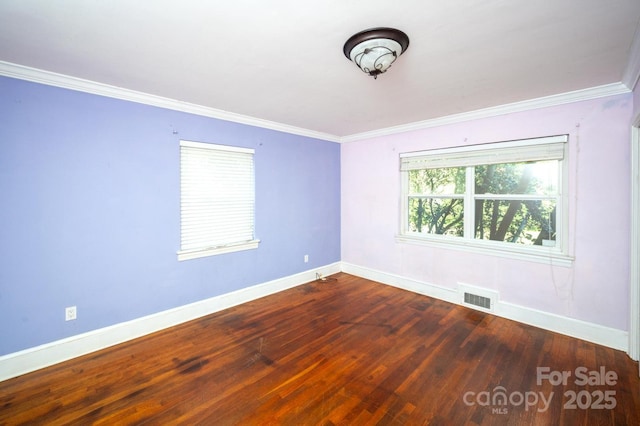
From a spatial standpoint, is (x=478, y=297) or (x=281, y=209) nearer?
(x=478, y=297)

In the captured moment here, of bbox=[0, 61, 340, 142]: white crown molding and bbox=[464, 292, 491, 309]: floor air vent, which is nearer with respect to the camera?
bbox=[0, 61, 340, 142]: white crown molding

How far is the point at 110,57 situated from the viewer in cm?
206

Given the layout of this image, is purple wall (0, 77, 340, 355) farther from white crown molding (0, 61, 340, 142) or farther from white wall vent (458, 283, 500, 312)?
white wall vent (458, 283, 500, 312)

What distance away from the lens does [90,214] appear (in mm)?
2578

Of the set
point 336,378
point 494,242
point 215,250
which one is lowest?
point 336,378

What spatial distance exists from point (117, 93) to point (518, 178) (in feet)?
14.9

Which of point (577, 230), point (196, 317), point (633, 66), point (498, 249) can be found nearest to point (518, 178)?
point (577, 230)

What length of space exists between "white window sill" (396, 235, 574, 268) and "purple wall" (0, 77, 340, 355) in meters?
2.71

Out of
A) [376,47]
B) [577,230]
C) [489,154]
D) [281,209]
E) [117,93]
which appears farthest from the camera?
[281,209]

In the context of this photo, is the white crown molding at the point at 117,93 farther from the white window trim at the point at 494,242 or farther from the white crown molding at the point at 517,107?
the white window trim at the point at 494,242

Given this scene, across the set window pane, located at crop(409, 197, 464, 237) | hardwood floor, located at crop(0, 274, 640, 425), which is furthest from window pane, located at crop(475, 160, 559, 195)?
hardwood floor, located at crop(0, 274, 640, 425)

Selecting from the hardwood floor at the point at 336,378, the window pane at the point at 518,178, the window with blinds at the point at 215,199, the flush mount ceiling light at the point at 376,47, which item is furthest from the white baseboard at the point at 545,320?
the flush mount ceiling light at the point at 376,47

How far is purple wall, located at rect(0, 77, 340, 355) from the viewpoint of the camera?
2.25 meters

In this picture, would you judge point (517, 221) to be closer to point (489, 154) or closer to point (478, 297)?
point (489, 154)
